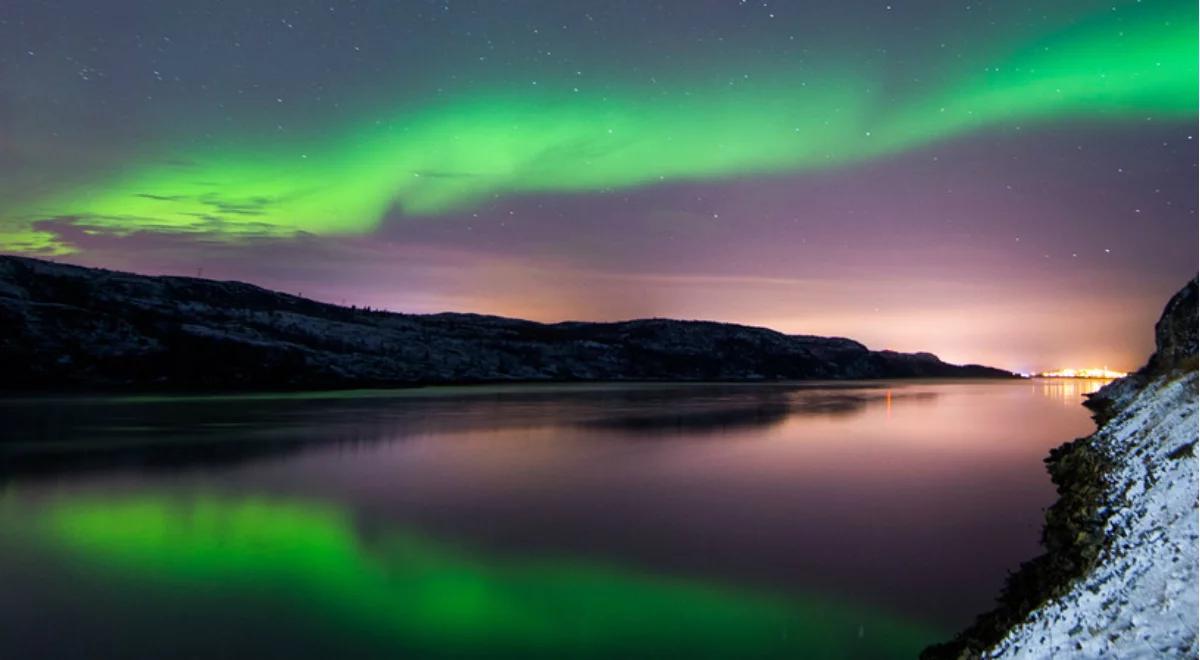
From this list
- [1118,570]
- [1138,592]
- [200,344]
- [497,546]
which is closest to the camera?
[1138,592]

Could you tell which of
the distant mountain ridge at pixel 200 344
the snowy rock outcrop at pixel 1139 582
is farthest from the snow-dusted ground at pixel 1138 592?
the distant mountain ridge at pixel 200 344

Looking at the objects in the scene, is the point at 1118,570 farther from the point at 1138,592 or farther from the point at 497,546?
A: the point at 497,546

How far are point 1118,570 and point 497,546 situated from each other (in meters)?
13.0

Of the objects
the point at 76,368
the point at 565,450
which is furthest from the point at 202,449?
the point at 76,368

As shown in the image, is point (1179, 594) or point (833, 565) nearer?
point (1179, 594)

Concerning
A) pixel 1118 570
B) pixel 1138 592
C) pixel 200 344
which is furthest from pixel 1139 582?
pixel 200 344

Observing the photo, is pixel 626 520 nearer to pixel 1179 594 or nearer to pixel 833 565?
pixel 833 565

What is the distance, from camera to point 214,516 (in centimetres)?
2106

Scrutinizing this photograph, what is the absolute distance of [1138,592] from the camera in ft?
27.9

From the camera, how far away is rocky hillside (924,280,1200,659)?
24.9 feet

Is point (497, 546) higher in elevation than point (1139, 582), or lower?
lower

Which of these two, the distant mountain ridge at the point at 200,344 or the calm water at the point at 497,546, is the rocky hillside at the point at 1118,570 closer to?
the calm water at the point at 497,546

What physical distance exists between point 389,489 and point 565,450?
45.6ft

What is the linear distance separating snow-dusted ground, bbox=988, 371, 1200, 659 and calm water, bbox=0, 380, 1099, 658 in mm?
2590
